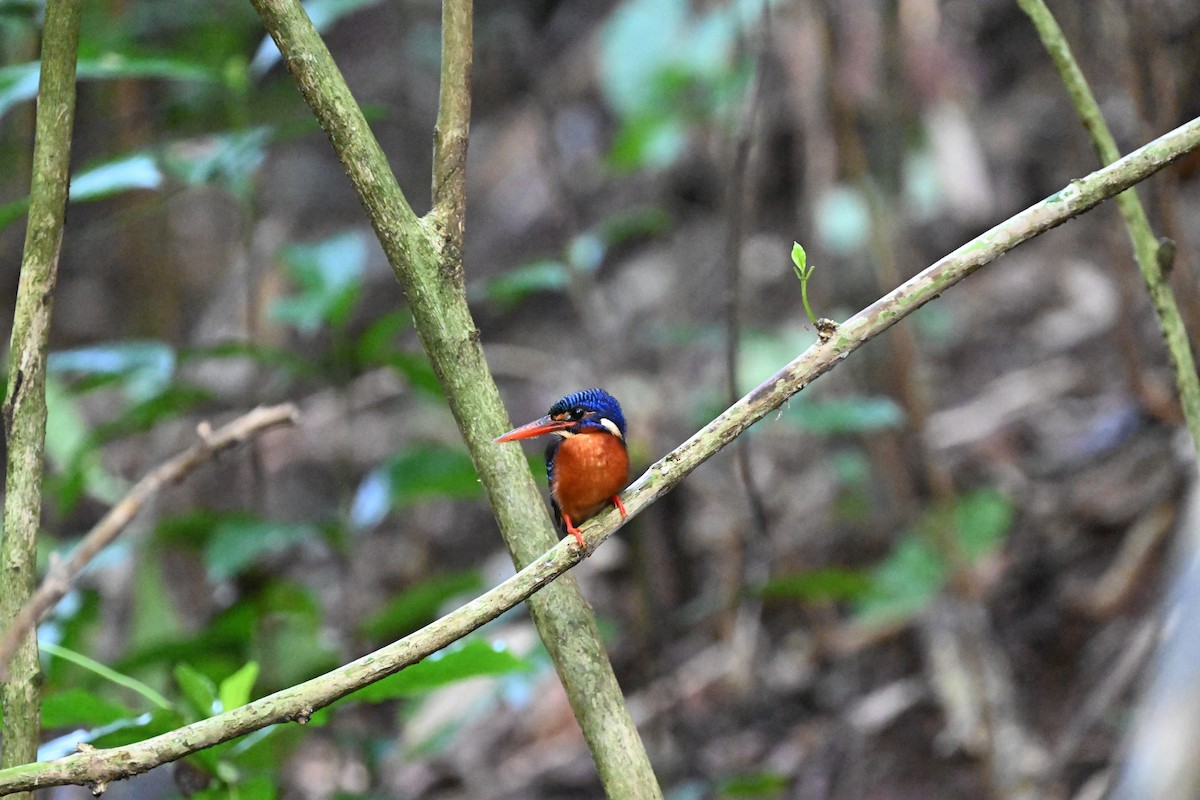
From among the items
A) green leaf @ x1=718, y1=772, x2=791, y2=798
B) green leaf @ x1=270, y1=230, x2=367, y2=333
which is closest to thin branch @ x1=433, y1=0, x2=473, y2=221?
green leaf @ x1=270, y1=230, x2=367, y2=333

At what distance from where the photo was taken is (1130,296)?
374 cm

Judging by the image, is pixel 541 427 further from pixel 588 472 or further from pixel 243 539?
pixel 243 539

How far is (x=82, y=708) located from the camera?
6.26ft

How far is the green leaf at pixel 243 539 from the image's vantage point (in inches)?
119

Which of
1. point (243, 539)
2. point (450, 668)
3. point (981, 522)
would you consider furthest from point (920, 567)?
point (450, 668)

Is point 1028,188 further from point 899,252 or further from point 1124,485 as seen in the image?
point 1124,485

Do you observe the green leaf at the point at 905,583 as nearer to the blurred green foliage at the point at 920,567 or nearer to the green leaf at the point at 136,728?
the blurred green foliage at the point at 920,567

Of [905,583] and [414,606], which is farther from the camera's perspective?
[905,583]

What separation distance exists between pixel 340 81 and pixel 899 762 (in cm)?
311

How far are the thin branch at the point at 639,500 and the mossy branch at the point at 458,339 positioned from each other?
217mm

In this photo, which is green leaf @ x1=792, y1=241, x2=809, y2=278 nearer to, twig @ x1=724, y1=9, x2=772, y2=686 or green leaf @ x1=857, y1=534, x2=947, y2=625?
twig @ x1=724, y1=9, x2=772, y2=686

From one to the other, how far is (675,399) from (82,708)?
3.97 meters

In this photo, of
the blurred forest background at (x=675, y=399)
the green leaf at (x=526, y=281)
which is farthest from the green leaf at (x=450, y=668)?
the green leaf at (x=526, y=281)

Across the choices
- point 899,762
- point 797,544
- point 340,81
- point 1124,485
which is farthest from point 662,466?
point 797,544
